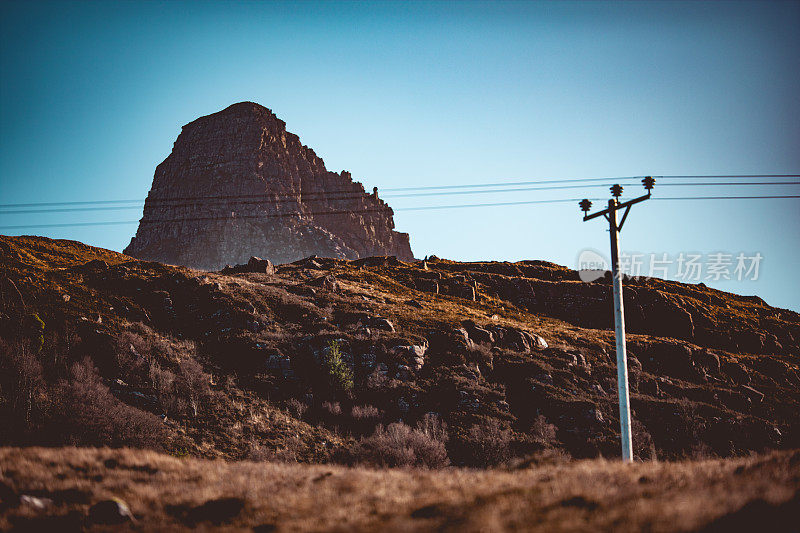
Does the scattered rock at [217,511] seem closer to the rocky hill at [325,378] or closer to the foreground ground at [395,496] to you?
the foreground ground at [395,496]

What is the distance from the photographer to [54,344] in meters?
23.5

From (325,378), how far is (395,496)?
62.2 ft

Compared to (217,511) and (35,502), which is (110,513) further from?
(217,511)

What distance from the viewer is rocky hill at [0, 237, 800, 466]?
68.5 feet

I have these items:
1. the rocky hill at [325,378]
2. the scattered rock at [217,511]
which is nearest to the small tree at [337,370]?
the rocky hill at [325,378]

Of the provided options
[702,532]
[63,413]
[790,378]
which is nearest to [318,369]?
[63,413]

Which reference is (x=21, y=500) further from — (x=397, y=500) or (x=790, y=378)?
(x=790, y=378)

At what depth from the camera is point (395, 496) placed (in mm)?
9680

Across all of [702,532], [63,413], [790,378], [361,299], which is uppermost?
[361,299]

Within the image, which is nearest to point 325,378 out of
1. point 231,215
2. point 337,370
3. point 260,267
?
point 337,370

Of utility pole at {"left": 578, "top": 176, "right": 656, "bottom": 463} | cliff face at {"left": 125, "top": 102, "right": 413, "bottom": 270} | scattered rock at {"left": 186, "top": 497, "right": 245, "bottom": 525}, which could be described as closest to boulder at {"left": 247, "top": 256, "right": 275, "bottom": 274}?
utility pole at {"left": 578, "top": 176, "right": 656, "bottom": 463}

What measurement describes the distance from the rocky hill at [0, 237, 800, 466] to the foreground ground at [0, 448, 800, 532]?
342 inches

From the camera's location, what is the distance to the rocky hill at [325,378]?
20891mm

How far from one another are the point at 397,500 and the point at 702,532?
5.58 meters
